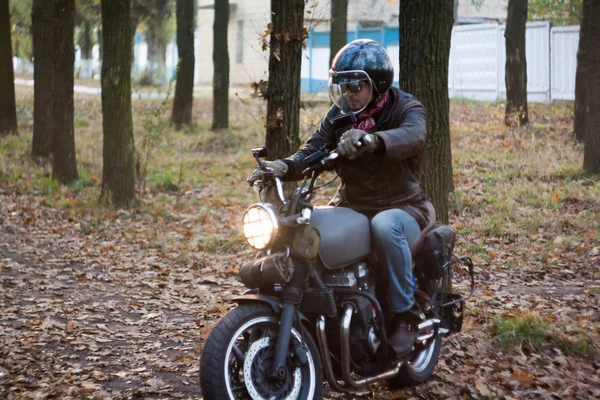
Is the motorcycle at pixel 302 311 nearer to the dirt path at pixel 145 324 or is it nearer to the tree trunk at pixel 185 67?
the dirt path at pixel 145 324

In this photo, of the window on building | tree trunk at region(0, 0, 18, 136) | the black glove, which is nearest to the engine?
the black glove

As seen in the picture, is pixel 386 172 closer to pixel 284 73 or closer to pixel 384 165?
pixel 384 165

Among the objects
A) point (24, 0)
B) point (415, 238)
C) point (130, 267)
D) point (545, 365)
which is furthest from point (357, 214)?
point (24, 0)

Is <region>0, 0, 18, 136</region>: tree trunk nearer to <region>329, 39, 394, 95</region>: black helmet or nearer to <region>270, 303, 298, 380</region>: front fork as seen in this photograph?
<region>329, 39, 394, 95</region>: black helmet

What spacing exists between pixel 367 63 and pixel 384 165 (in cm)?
65

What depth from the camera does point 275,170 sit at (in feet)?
15.9

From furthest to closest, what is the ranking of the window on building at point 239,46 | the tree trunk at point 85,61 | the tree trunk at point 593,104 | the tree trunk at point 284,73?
the window on building at point 239,46, the tree trunk at point 85,61, the tree trunk at point 593,104, the tree trunk at point 284,73

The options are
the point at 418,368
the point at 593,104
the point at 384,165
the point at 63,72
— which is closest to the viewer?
the point at 384,165

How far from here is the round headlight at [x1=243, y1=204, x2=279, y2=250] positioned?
170 inches

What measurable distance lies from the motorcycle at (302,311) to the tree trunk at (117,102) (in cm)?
825

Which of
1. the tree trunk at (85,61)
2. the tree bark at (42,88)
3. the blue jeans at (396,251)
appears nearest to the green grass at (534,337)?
the blue jeans at (396,251)

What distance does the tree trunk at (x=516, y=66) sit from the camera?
18.9 metres

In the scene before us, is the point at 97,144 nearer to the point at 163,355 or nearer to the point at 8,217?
the point at 8,217

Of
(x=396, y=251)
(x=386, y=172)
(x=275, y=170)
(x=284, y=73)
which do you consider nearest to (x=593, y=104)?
(x=284, y=73)
